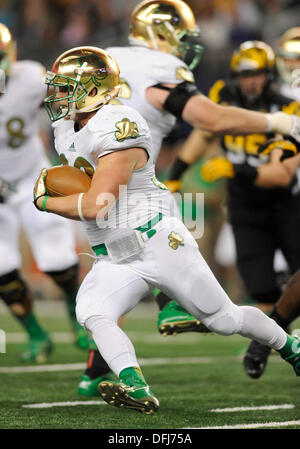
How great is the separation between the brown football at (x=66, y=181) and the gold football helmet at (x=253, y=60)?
2.10 m

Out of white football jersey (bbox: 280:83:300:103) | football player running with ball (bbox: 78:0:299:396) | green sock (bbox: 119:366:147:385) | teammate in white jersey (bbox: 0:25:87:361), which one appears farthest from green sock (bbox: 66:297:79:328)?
green sock (bbox: 119:366:147:385)

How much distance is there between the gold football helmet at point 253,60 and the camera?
4.93 meters

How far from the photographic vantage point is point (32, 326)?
16.6 feet

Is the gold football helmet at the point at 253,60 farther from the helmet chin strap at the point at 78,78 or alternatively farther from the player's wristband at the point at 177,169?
the helmet chin strap at the point at 78,78

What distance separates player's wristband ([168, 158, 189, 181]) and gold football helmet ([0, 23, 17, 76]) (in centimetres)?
104

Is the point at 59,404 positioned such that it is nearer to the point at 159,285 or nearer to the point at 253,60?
the point at 159,285

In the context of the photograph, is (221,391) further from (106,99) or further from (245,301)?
Answer: (245,301)

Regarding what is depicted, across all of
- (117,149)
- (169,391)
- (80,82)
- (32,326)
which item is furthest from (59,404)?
(32,326)

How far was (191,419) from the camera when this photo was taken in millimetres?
3195

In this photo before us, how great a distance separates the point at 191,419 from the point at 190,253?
0.60m

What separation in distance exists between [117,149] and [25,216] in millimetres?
2132

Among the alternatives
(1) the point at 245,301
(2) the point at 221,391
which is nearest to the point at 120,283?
(2) the point at 221,391

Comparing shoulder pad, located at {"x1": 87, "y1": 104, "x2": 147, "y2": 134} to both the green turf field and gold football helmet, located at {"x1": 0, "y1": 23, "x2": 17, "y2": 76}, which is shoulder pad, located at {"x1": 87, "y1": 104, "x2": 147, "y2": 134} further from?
gold football helmet, located at {"x1": 0, "y1": 23, "x2": 17, "y2": 76}

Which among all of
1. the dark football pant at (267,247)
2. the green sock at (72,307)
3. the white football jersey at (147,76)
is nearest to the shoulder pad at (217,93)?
the dark football pant at (267,247)
